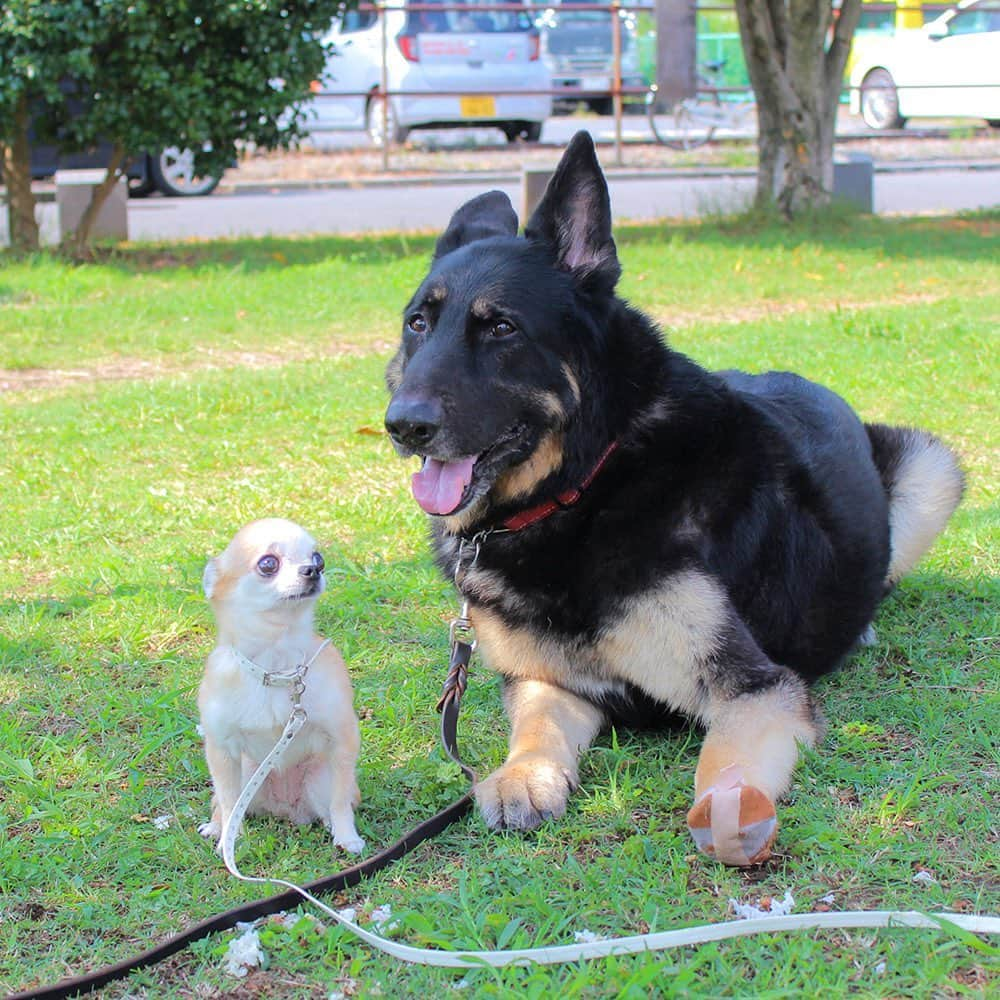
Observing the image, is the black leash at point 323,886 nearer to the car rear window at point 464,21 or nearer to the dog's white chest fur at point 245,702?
the dog's white chest fur at point 245,702

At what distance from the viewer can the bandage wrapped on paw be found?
124 inches

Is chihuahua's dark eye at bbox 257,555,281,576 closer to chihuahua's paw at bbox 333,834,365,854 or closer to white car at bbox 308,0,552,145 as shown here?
chihuahua's paw at bbox 333,834,365,854

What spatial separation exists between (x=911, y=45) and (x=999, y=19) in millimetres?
1696

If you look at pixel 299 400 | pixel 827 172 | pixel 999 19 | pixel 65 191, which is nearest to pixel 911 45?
pixel 999 19

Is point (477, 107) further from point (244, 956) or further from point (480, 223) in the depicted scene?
point (244, 956)

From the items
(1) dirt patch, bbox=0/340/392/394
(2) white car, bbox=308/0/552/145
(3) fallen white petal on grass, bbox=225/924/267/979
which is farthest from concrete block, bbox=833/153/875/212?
(3) fallen white petal on grass, bbox=225/924/267/979

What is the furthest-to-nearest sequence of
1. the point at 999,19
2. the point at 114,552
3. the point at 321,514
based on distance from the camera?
the point at 999,19
the point at 321,514
the point at 114,552

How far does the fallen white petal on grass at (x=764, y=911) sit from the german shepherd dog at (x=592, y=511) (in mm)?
353

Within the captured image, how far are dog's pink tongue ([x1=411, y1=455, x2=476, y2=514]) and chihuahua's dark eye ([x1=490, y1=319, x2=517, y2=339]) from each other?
1.20ft

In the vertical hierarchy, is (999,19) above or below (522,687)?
above

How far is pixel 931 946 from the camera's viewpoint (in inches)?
112

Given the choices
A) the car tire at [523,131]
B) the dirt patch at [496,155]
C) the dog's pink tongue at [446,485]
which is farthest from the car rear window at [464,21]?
the dog's pink tongue at [446,485]

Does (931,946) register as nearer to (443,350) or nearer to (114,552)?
(443,350)

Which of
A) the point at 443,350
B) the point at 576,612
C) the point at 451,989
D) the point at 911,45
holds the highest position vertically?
the point at 911,45
